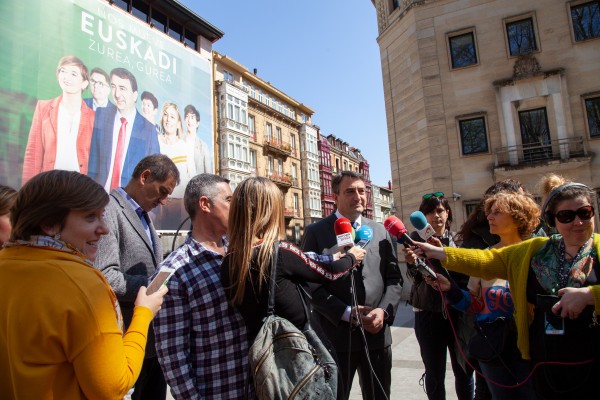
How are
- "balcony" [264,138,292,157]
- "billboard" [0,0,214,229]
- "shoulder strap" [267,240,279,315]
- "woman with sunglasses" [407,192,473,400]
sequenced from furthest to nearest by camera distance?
"balcony" [264,138,292,157]
"billboard" [0,0,214,229]
"woman with sunglasses" [407,192,473,400]
"shoulder strap" [267,240,279,315]

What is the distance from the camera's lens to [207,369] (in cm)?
185

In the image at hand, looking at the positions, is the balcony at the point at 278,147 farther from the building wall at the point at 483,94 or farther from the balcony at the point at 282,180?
the building wall at the point at 483,94

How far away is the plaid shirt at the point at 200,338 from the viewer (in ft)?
5.92

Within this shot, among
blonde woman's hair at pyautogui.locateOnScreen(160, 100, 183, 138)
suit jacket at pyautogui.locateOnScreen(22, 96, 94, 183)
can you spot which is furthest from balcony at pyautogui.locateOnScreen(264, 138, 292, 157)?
suit jacket at pyautogui.locateOnScreen(22, 96, 94, 183)

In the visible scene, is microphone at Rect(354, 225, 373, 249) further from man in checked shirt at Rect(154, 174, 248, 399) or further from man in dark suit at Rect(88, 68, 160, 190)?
man in dark suit at Rect(88, 68, 160, 190)

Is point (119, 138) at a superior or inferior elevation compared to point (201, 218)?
superior

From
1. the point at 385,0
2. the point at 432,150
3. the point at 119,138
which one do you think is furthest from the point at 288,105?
the point at 432,150

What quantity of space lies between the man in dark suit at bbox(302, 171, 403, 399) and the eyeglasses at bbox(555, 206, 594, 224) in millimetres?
1374

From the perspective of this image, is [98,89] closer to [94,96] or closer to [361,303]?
[94,96]

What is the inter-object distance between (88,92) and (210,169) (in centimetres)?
1064

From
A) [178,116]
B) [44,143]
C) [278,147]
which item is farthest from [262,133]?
[44,143]

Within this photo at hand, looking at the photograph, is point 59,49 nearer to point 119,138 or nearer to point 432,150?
point 119,138

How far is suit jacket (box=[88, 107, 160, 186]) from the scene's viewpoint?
73.8 ft

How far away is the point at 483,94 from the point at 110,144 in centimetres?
2101
